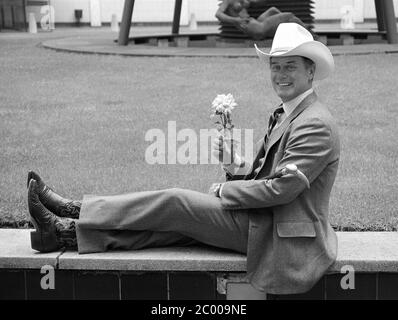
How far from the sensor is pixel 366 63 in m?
11.9

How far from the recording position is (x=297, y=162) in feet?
11.0

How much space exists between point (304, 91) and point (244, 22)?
12.5 metres

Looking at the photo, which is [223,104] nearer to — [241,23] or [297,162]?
[297,162]

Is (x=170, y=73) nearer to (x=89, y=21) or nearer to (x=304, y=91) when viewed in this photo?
(x=304, y=91)

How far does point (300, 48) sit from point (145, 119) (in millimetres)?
4660

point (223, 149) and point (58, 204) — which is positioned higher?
point (223, 149)

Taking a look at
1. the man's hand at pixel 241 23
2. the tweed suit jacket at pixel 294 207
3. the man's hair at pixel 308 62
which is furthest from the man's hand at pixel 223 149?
the man's hand at pixel 241 23

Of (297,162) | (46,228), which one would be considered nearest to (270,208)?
(297,162)

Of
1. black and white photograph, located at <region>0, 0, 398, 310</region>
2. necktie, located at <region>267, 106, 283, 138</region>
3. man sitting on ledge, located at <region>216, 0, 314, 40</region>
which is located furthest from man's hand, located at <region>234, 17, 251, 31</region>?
necktie, located at <region>267, 106, 283, 138</region>

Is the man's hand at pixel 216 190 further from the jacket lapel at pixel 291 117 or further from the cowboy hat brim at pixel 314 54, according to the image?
the cowboy hat brim at pixel 314 54

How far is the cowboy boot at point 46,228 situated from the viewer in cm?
365

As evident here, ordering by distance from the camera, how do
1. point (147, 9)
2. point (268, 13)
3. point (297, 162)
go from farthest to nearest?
1. point (147, 9)
2. point (268, 13)
3. point (297, 162)

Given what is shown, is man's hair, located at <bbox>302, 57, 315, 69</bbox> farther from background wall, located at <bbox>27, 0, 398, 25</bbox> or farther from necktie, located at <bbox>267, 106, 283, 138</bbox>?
background wall, located at <bbox>27, 0, 398, 25</bbox>

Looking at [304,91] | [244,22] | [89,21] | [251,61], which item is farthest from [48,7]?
[304,91]
